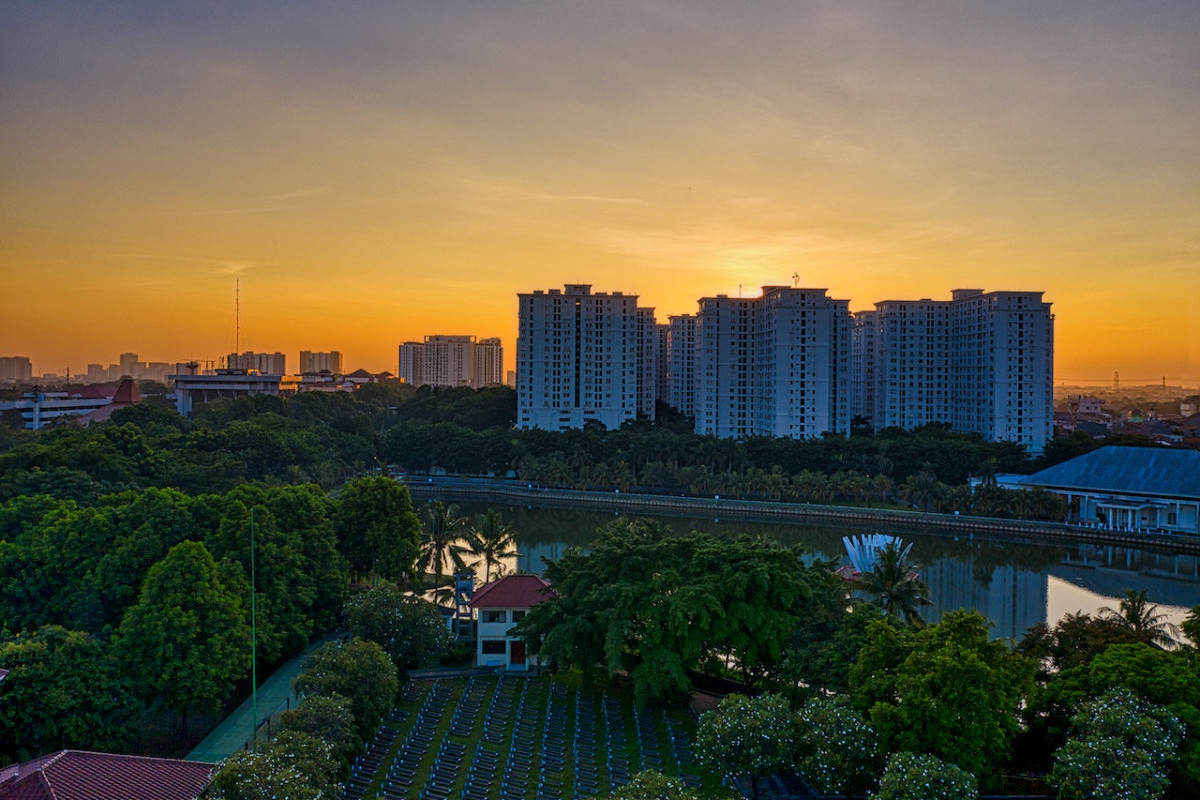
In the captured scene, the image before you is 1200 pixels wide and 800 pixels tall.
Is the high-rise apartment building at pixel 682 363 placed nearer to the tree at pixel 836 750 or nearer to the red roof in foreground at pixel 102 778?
the tree at pixel 836 750

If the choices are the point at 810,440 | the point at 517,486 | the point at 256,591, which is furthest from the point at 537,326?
the point at 256,591

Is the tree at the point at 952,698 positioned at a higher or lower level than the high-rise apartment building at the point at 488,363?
lower

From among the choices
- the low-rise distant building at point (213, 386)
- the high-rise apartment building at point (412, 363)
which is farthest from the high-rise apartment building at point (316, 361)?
the low-rise distant building at point (213, 386)

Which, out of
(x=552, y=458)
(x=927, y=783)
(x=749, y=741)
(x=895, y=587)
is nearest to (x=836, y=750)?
(x=749, y=741)

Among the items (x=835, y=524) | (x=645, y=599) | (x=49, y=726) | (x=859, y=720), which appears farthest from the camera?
(x=835, y=524)

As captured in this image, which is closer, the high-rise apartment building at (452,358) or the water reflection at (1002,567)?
the water reflection at (1002,567)

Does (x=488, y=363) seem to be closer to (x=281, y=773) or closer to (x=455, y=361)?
(x=455, y=361)

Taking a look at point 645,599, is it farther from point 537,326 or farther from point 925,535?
point 537,326
